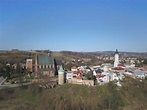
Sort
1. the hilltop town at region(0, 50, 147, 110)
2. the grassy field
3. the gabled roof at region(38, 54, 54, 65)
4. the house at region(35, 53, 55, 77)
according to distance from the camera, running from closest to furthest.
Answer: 1. the grassy field
2. the hilltop town at region(0, 50, 147, 110)
3. the house at region(35, 53, 55, 77)
4. the gabled roof at region(38, 54, 54, 65)

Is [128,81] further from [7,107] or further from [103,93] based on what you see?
[7,107]

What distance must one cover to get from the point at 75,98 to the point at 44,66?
16.0 m

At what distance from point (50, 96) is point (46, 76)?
1181 cm

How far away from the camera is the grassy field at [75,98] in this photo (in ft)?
84.5

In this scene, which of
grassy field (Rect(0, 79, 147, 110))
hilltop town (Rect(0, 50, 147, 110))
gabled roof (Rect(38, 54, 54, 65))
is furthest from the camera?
gabled roof (Rect(38, 54, 54, 65))

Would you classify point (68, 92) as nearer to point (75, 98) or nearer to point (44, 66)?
point (75, 98)

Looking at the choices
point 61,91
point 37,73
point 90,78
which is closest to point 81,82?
point 90,78

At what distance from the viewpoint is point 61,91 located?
31.2 metres

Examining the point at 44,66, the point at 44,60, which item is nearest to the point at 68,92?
the point at 44,66

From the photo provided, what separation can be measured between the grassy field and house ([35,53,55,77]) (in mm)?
9482

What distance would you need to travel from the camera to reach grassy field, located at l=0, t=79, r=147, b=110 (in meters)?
25.8

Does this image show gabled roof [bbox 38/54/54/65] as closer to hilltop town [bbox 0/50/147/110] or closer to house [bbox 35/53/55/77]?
house [bbox 35/53/55/77]

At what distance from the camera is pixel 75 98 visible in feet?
93.8

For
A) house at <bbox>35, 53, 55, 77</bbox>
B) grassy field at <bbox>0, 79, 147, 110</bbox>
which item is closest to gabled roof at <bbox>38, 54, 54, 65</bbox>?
house at <bbox>35, 53, 55, 77</bbox>
